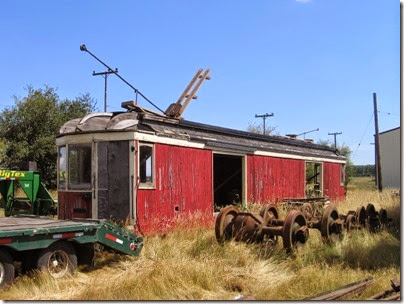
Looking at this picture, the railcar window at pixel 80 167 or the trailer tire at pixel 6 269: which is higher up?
the railcar window at pixel 80 167

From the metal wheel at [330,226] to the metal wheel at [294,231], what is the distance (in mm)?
712

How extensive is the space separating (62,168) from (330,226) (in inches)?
229

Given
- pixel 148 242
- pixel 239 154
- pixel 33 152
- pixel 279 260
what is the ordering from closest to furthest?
1. pixel 279 260
2. pixel 148 242
3. pixel 239 154
4. pixel 33 152

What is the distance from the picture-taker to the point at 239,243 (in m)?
8.40

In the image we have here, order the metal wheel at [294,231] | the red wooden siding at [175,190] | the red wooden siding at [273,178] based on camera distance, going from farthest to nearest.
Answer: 1. the red wooden siding at [273,178]
2. the red wooden siding at [175,190]
3. the metal wheel at [294,231]

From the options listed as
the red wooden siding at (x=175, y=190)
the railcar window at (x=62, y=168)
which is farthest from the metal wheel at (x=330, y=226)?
the railcar window at (x=62, y=168)

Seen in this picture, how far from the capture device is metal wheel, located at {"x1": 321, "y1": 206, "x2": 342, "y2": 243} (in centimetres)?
905

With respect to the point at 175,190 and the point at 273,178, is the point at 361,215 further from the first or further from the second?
the point at 175,190

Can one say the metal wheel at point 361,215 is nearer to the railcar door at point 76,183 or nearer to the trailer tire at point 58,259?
the railcar door at point 76,183

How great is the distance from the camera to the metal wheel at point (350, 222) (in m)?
10.2

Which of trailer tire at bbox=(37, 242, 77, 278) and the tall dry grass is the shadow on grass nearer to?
the tall dry grass

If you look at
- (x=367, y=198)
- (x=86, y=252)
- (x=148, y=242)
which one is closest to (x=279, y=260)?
(x=148, y=242)

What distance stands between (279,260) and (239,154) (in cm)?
513

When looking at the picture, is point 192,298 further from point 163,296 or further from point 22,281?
point 22,281
